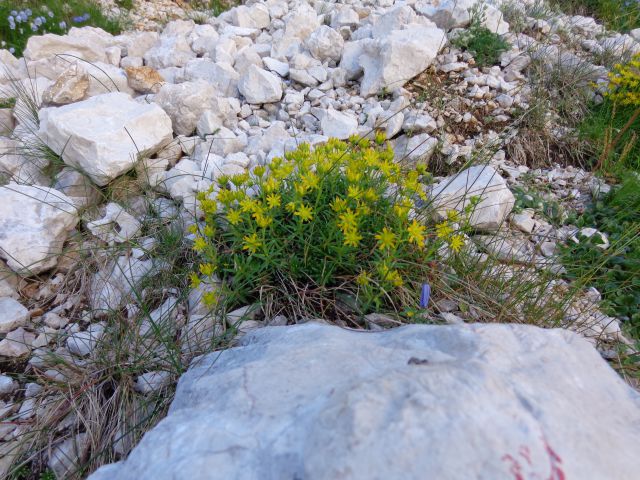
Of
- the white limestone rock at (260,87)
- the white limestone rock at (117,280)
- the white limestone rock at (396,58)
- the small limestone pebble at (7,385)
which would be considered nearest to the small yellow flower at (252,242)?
the white limestone rock at (117,280)

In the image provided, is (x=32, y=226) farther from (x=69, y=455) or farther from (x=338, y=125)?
(x=338, y=125)

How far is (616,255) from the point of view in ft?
9.82

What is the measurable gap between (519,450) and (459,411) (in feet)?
0.50

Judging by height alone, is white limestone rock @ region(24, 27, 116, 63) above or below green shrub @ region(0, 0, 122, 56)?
above

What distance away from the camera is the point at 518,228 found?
319 cm

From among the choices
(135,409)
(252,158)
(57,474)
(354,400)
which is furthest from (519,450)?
(252,158)

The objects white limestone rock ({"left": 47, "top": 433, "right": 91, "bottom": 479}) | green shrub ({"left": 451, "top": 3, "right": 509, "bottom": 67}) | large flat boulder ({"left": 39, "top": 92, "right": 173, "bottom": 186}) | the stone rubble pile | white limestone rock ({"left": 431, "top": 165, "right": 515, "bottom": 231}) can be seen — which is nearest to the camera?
white limestone rock ({"left": 47, "top": 433, "right": 91, "bottom": 479})

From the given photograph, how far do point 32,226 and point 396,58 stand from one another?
293 cm

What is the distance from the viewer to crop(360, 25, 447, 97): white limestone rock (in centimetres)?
388

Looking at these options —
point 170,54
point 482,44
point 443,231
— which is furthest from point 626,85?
point 170,54

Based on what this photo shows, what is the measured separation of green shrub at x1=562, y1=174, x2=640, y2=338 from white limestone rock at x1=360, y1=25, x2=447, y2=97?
1.77 metres

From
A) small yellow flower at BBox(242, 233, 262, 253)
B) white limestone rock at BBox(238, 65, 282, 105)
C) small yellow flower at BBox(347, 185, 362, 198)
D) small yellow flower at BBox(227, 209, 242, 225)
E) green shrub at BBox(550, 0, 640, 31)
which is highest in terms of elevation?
green shrub at BBox(550, 0, 640, 31)

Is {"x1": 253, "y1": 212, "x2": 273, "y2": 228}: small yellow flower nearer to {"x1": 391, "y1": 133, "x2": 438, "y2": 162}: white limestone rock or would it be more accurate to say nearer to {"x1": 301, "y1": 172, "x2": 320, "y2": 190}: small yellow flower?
{"x1": 301, "y1": 172, "x2": 320, "y2": 190}: small yellow flower

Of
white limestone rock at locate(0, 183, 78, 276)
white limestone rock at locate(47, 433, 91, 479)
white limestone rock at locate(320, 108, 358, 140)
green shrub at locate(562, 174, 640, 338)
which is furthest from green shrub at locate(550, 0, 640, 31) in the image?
white limestone rock at locate(47, 433, 91, 479)
